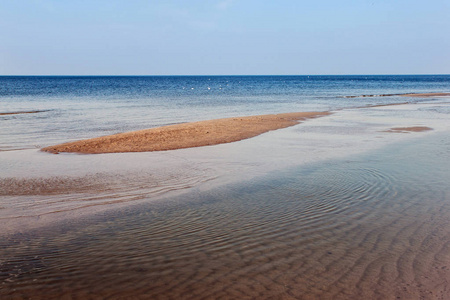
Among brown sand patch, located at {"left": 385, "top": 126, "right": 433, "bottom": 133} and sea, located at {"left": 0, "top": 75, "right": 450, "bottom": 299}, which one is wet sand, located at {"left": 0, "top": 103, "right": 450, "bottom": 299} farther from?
brown sand patch, located at {"left": 385, "top": 126, "right": 433, "bottom": 133}

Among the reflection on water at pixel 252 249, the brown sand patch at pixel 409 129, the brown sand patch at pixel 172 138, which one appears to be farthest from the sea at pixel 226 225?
the brown sand patch at pixel 409 129

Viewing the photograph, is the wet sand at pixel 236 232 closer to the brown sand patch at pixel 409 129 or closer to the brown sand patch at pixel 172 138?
the brown sand patch at pixel 172 138

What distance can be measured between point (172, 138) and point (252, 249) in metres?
10.6

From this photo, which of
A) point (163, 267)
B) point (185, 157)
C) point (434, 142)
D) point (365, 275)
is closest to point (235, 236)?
point (163, 267)

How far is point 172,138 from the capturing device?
15.7 meters

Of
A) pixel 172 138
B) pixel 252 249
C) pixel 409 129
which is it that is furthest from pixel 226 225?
pixel 409 129

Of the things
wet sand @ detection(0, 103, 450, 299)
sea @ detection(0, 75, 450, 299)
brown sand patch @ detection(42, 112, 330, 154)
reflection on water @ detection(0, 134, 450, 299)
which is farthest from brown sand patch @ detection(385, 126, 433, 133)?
reflection on water @ detection(0, 134, 450, 299)

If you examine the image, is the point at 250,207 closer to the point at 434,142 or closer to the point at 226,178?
the point at 226,178

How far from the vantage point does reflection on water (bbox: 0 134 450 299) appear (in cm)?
451

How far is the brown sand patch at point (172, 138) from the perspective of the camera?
13.8 metres

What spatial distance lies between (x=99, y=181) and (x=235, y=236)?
479 centimetres

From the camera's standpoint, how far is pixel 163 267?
4.99 meters

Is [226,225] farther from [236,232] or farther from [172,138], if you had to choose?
[172,138]

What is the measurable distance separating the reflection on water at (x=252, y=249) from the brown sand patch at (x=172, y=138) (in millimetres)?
6301
